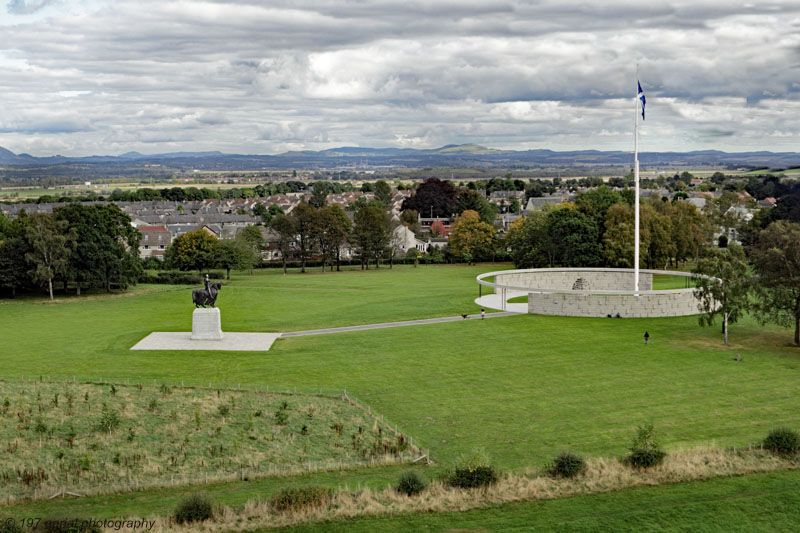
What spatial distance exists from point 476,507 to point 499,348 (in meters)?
23.8

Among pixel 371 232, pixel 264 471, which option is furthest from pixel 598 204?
pixel 264 471

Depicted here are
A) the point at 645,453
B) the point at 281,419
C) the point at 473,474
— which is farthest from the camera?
the point at 281,419

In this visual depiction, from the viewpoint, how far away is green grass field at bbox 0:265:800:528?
1126 inches

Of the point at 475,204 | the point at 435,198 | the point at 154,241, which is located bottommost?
the point at 154,241

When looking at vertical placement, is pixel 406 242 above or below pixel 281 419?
above

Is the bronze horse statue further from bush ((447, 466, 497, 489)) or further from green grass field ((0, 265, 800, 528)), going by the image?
bush ((447, 466, 497, 489))

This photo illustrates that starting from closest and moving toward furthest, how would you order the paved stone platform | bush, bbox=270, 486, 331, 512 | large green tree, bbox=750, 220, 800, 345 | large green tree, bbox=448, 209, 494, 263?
1. bush, bbox=270, 486, 331, 512
2. large green tree, bbox=750, 220, 800, 345
3. the paved stone platform
4. large green tree, bbox=448, 209, 494, 263

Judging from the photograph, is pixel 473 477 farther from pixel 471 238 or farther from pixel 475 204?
pixel 475 204

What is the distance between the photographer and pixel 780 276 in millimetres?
43188

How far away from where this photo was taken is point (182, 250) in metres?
87.2

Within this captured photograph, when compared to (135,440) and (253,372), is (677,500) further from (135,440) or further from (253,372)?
(253,372)

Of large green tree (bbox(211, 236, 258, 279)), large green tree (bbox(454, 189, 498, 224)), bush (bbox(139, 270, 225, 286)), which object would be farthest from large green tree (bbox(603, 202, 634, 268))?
large green tree (bbox(454, 189, 498, 224))

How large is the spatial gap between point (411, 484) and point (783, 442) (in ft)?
41.9

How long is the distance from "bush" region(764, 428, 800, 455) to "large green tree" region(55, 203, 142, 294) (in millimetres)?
58332
